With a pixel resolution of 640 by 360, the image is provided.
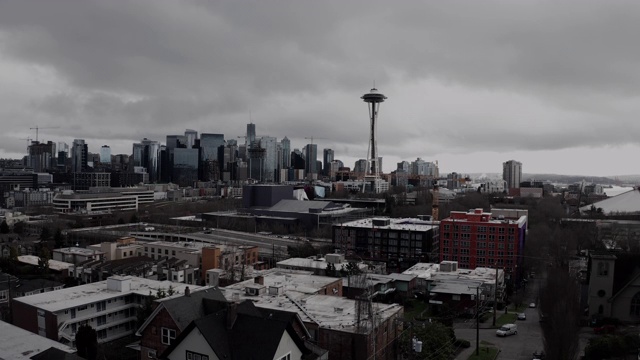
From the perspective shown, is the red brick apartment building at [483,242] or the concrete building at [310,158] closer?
the red brick apartment building at [483,242]

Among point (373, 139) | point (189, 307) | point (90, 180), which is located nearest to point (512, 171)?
point (373, 139)

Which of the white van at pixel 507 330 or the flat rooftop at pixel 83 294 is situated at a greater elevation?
the flat rooftop at pixel 83 294

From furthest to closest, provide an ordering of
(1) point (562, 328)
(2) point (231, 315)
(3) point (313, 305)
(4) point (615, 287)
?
(4) point (615, 287) → (3) point (313, 305) → (1) point (562, 328) → (2) point (231, 315)

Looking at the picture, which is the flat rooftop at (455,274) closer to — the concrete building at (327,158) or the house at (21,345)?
the house at (21,345)

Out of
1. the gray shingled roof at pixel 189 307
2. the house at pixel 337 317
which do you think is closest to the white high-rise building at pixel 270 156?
the house at pixel 337 317

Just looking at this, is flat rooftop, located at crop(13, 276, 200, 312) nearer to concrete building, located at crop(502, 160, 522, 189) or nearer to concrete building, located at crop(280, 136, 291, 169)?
concrete building, located at crop(502, 160, 522, 189)

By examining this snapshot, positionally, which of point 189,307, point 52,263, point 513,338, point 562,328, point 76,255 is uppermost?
point 189,307

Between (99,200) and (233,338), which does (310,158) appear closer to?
(99,200)

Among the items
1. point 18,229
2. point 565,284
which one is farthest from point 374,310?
point 18,229
